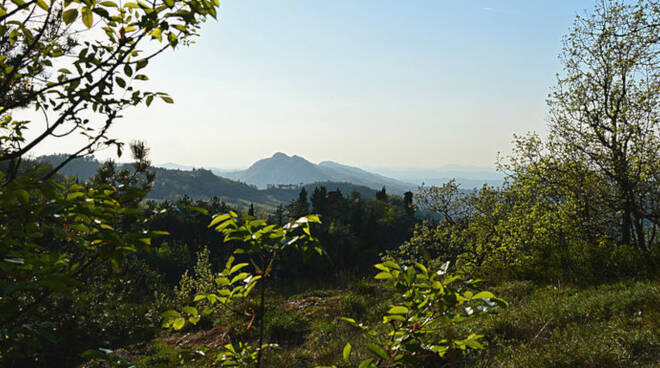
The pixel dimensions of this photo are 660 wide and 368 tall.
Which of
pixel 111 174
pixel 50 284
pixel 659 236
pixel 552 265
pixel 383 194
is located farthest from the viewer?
pixel 383 194

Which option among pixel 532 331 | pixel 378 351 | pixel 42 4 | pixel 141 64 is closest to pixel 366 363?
pixel 378 351

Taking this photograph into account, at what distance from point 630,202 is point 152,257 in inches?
2180

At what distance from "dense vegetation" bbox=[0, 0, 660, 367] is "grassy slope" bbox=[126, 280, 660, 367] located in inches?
1.4

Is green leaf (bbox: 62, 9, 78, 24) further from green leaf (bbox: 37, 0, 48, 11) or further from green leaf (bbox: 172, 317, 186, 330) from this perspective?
green leaf (bbox: 172, 317, 186, 330)

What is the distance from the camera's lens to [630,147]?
1385 centimetres

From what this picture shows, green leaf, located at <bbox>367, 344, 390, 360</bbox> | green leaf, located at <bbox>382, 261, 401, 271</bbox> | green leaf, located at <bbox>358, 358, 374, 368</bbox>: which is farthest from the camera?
green leaf, located at <bbox>382, 261, 401, 271</bbox>

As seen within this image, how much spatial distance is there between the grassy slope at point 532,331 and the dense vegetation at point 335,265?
0.04 m

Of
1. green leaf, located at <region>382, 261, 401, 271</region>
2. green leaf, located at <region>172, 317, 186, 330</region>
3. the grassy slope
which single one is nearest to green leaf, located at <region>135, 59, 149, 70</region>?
green leaf, located at <region>172, 317, 186, 330</region>

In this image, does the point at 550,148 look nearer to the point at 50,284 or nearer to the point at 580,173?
the point at 580,173

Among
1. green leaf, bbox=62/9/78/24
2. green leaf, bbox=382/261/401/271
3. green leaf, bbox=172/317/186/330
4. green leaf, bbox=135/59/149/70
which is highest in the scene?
green leaf, bbox=62/9/78/24

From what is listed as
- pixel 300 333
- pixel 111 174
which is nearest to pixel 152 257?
pixel 111 174

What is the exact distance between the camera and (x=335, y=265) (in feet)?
26.5

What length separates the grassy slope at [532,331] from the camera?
4422 millimetres

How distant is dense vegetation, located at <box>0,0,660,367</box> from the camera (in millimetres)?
1938
